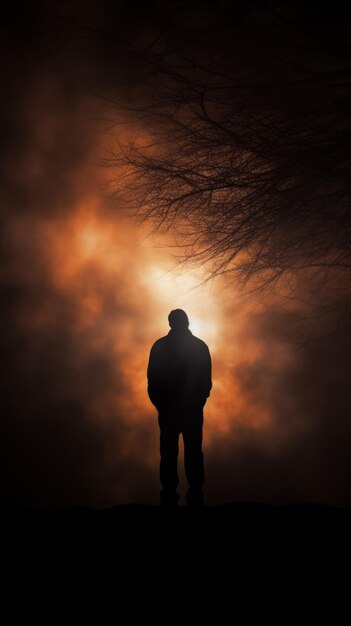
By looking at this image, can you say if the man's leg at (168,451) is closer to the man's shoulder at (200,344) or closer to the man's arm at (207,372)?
the man's arm at (207,372)

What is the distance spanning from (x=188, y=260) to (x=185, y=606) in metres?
3.40

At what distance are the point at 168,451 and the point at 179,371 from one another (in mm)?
716

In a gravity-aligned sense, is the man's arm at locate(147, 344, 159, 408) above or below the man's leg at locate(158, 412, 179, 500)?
above

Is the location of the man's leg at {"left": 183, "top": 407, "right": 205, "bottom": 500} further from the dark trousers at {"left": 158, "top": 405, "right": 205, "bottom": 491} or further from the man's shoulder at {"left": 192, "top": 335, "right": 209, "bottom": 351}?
the man's shoulder at {"left": 192, "top": 335, "right": 209, "bottom": 351}

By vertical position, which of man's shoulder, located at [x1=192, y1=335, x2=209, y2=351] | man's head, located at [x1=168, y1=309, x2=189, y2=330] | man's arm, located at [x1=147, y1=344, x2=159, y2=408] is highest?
man's head, located at [x1=168, y1=309, x2=189, y2=330]

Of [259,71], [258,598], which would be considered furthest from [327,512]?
[259,71]

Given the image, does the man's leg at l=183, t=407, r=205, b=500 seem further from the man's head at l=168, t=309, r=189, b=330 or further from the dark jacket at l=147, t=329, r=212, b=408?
the man's head at l=168, t=309, r=189, b=330

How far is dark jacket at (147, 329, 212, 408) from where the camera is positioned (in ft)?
16.8

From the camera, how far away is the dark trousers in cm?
515

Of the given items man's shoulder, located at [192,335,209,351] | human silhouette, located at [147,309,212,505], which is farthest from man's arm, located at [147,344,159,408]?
man's shoulder, located at [192,335,209,351]

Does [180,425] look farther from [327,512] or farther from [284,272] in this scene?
[284,272]

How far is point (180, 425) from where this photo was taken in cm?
516

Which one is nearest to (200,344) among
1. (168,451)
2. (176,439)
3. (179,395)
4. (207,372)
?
(207,372)

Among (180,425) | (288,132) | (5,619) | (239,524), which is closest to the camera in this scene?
(5,619)
